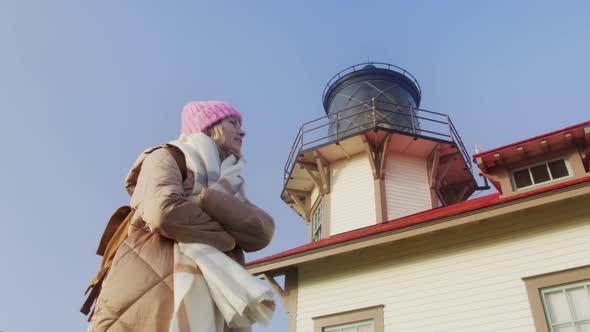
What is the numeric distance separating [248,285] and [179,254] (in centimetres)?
34

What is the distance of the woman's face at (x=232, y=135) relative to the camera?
2693 mm

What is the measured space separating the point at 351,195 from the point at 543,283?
7152 mm

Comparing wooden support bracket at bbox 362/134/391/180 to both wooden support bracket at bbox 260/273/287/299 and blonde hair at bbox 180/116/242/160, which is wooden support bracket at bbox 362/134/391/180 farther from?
blonde hair at bbox 180/116/242/160

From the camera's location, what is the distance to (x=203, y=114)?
9.11 feet

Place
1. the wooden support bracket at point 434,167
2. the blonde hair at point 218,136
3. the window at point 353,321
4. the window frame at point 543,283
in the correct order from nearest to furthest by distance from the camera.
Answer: the blonde hair at point 218,136 < the window frame at point 543,283 < the window at point 353,321 < the wooden support bracket at point 434,167

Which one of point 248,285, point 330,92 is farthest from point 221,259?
point 330,92

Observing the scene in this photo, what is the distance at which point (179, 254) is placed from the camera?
2.19 metres

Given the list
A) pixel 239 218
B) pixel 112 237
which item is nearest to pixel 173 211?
pixel 239 218

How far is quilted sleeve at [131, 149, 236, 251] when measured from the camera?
2.14m

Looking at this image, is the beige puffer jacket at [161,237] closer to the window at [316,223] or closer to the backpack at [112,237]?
the backpack at [112,237]

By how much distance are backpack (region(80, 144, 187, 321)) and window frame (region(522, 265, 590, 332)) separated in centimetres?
789

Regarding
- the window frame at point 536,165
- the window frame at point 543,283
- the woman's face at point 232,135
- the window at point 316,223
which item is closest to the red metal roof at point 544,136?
the window frame at point 536,165

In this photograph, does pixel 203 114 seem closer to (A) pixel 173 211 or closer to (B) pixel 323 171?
(A) pixel 173 211

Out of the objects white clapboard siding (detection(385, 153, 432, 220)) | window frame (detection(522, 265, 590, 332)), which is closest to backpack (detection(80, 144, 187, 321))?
window frame (detection(522, 265, 590, 332))
